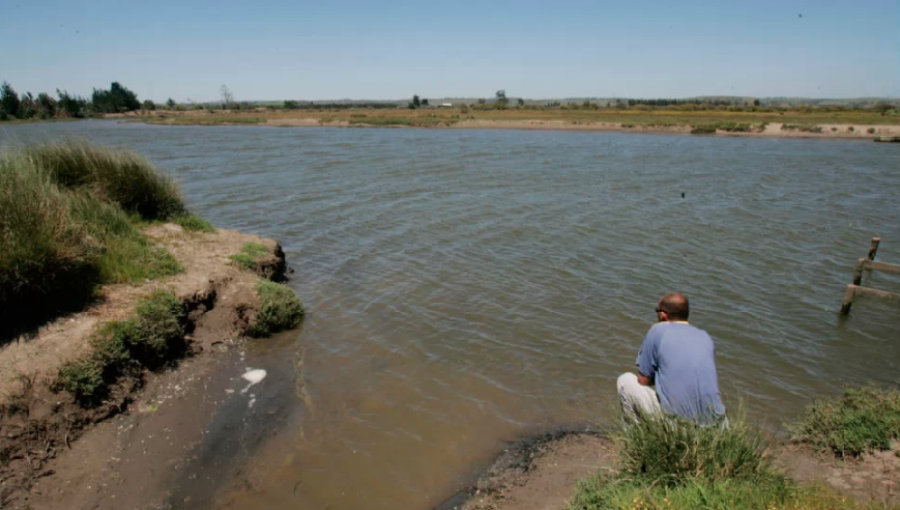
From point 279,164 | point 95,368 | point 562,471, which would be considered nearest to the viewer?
point 562,471

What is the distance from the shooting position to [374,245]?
1364cm

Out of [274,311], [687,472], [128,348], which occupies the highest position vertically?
[687,472]

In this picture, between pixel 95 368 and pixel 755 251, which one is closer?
pixel 95 368

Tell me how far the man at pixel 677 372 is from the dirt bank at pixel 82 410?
4888mm

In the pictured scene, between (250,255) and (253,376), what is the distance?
143 inches

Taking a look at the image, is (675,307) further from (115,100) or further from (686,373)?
(115,100)

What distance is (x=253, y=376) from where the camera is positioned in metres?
7.24

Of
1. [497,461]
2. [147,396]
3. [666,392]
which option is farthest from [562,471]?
[147,396]

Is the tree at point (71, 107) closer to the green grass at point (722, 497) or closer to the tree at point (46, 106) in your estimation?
the tree at point (46, 106)

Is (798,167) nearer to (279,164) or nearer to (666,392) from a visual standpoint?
(279,164)

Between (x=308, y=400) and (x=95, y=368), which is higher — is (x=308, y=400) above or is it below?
below

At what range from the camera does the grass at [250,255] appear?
32.2 ft

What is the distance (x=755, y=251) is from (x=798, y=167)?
2030 cm

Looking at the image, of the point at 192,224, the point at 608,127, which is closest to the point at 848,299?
the point at 192,224
